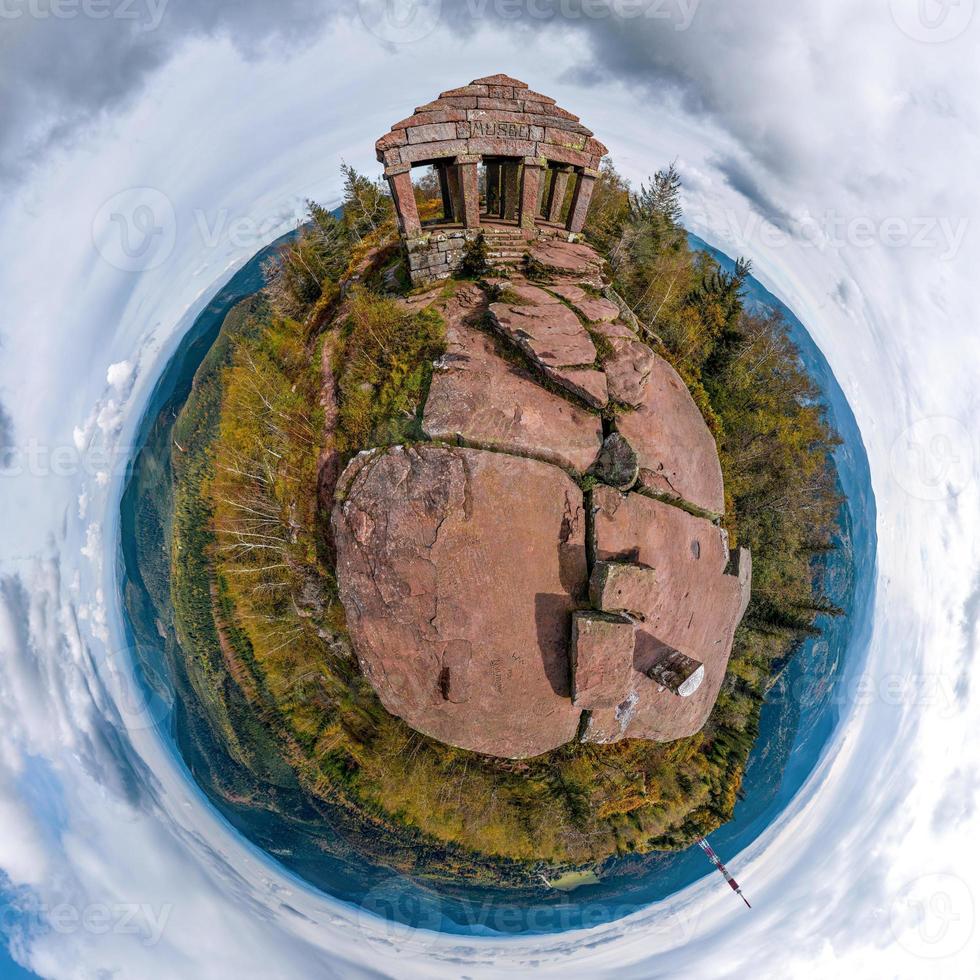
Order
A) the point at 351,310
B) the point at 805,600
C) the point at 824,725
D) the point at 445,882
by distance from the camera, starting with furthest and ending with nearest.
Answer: the point at 824,725 < the point at 805,600 < the point at 445,882 < the point at 351,310

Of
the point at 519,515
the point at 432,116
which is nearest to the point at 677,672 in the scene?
the point at 519,515

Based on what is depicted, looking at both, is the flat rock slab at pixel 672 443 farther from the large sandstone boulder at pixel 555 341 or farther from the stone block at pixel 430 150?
the stone block at pixel 430 150

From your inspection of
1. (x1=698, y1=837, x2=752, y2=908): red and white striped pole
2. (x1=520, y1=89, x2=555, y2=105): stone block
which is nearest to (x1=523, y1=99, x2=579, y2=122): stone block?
(x1=520, y1=89, x2=555, y2=105): stone block

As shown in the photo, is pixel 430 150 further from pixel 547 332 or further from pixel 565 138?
pixel 547 332

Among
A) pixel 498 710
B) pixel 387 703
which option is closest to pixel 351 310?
pixel 387 703

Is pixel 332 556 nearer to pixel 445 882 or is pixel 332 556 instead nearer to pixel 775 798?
pixel 445 882

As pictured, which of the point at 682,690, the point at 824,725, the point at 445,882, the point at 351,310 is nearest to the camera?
the point at 682,690

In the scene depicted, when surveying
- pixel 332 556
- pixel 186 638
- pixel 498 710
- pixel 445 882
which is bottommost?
pixel 445 882

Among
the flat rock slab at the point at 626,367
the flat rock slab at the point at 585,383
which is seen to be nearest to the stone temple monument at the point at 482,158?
the flat rock slab at the point at 626,367
